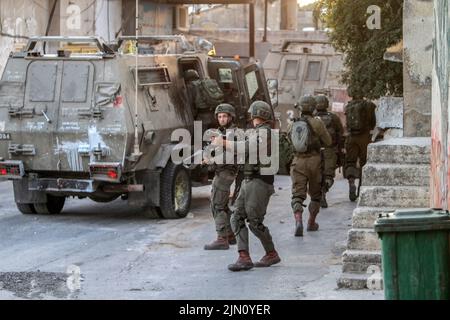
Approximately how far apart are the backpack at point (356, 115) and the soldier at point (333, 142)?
80 centimetres

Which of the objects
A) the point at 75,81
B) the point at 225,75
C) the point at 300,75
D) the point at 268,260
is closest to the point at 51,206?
the point at 75,81

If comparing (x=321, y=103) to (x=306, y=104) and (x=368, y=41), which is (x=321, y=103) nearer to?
(x=368, y=41)

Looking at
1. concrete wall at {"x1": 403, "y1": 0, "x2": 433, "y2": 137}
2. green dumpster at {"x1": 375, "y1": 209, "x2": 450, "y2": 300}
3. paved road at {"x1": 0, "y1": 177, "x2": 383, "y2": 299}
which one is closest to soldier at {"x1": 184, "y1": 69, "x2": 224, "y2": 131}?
paved road at {"x1": 0, "y1": 177, "x2": 383, "y2": 299}

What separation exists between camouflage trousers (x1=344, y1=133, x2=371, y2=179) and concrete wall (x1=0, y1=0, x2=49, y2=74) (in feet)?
29.1

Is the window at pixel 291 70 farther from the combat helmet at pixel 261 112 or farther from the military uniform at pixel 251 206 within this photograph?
the military uniform at pixel 251 206

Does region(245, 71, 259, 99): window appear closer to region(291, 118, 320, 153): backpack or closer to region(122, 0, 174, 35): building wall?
region(291, 118, 320, 153): backpack

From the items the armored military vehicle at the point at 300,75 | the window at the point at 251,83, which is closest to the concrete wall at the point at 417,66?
the window at the point at 251,83

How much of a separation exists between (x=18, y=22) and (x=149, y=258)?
529 inches

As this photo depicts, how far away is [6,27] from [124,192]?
10.3 meters

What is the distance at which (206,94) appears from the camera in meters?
15.6

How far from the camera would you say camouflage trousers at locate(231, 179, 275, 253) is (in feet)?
35.3

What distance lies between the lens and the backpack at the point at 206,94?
15.6 meters
